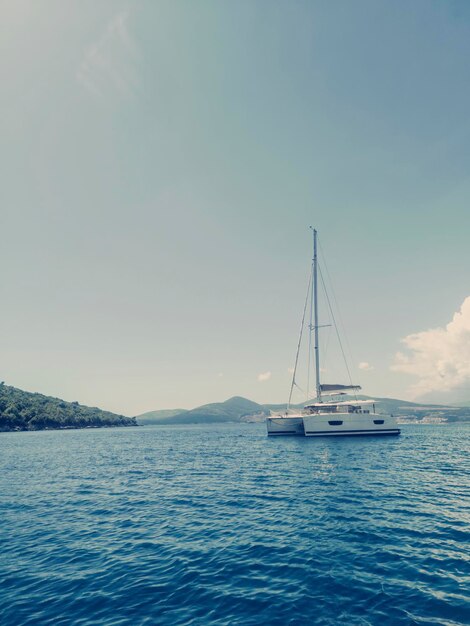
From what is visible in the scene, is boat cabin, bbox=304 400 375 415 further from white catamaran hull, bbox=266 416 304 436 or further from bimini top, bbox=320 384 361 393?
bimini top, bbox=320 384 361 393

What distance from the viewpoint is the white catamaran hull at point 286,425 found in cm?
6525

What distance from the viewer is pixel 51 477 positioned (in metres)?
32.9

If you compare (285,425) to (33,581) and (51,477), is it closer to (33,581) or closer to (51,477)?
(51,477)

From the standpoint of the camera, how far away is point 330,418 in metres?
60.6

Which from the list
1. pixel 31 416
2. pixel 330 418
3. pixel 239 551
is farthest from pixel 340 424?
pixel 31 416

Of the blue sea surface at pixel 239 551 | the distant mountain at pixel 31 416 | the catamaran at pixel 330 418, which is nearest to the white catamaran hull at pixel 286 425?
the catamaran at pixel 330 418

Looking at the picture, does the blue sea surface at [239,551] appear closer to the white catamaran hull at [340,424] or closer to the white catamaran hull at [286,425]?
the white catamaran hull at [340,424]

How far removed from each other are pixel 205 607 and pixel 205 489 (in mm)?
16272

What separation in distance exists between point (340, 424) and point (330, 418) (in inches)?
94.6

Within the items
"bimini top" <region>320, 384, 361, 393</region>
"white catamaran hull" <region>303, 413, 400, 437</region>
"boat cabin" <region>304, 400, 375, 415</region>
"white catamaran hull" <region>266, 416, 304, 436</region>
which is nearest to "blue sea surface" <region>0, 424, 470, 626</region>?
"white catamaran hull" <region>303, 413, 400, 437</region>

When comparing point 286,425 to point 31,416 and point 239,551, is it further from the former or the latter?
point 31,416

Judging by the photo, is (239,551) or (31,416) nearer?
(239,551)

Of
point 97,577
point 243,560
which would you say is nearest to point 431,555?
point 243,560

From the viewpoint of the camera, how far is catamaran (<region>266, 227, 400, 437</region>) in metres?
60.8
